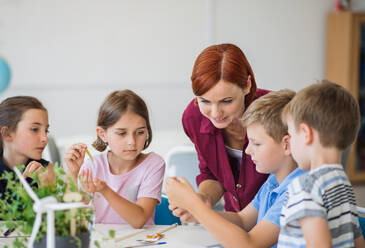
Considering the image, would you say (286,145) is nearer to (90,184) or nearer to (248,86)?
(248,86)

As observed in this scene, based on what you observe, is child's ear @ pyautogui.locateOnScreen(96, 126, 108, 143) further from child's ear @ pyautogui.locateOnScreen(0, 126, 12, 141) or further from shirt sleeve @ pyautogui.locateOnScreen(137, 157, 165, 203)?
child's ear @ pyautogui.locateOnScreen(0, 126, 12, 141)

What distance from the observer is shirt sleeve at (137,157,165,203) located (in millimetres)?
1922

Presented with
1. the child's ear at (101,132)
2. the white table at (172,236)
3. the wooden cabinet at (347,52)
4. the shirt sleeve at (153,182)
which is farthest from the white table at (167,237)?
the wooden cabinet at (347,52)

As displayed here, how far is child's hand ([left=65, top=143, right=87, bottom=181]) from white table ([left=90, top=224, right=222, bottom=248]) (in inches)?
9.8

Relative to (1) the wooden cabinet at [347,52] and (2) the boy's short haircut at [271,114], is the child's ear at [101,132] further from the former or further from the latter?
(1) the wooden cabinet at [347,52]

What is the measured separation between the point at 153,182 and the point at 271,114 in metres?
0.63

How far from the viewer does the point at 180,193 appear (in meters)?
1.45

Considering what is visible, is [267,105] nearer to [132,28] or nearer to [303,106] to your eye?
[303,106]

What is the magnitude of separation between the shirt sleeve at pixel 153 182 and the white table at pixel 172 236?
23cm

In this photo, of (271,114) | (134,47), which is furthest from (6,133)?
(134,47)

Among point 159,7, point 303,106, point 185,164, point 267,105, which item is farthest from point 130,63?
point 303,106

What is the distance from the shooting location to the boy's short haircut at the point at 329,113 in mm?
1234

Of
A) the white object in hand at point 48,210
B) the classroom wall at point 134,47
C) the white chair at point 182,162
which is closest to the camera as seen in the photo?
the white object in hand at point 48,210

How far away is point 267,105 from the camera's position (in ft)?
5.18
